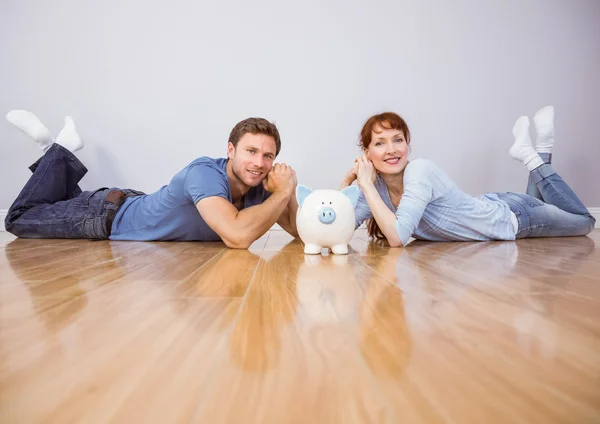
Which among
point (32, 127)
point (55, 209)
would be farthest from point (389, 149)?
point (32, 127)

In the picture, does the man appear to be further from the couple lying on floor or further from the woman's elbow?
the woman's elbow

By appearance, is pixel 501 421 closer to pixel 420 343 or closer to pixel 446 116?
pixel 420 343

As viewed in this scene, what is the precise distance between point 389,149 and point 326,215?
59 centimetres

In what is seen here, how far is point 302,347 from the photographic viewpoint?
22.9 inches

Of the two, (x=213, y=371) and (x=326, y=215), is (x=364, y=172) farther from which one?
(x=213, y=371)

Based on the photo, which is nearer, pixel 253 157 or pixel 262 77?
pixel 253 157

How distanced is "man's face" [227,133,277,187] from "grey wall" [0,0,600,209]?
123 cm

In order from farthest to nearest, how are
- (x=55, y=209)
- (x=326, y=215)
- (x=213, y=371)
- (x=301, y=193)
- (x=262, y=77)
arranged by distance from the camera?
(x=262, y=77) < (x=55, y=209) < (x=301, y=193) < (x=326, y=215) < (x=213, y=371)

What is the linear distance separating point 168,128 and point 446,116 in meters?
2.10

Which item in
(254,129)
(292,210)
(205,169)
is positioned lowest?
(292,210)

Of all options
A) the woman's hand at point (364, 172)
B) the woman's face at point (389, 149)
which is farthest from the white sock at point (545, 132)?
the woman's hand at point (364, 172)

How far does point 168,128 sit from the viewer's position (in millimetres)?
3145

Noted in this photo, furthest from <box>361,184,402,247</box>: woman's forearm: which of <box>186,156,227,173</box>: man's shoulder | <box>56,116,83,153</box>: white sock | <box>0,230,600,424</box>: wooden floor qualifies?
<box>56,116,83,153</box>: white sock

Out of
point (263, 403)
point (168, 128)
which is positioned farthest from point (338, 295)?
point (168, 128)
